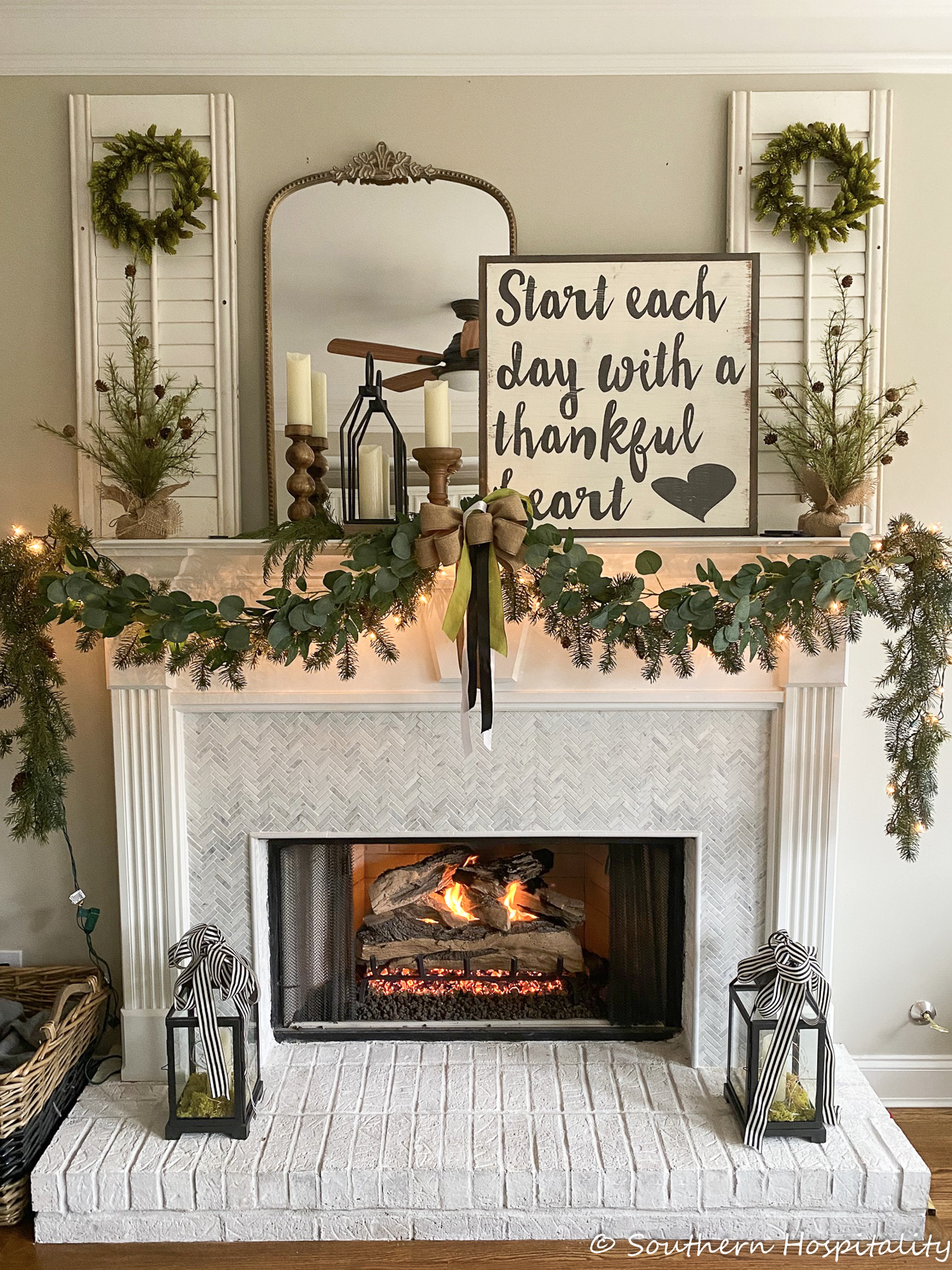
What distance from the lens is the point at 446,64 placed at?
78.6 inches

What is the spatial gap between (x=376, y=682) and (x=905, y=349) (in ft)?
4.98

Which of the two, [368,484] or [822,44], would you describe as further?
[822,44]

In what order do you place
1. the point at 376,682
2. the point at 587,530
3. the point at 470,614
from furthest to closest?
the point at 376,682 < the point at 587,530 < the point at 470,614

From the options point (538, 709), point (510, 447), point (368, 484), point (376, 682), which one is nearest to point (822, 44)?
point (510, 447)

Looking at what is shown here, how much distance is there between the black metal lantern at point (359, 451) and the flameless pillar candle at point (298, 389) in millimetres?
95

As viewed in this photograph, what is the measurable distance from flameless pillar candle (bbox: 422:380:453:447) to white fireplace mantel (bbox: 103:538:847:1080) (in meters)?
Result: 0.33

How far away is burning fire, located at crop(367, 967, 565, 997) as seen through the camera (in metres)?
2.30

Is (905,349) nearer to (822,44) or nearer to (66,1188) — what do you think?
(822,44)

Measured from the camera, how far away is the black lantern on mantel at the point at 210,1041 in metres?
1.83

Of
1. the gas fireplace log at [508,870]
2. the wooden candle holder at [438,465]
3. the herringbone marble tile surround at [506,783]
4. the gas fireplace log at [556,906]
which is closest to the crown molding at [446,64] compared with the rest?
the wooden candle holder at [438,465]

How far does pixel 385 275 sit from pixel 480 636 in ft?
3.07

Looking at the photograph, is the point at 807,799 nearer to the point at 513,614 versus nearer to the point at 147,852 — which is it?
the point at 513,614

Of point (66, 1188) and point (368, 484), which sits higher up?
point (368, 484)

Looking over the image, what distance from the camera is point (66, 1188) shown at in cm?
176
